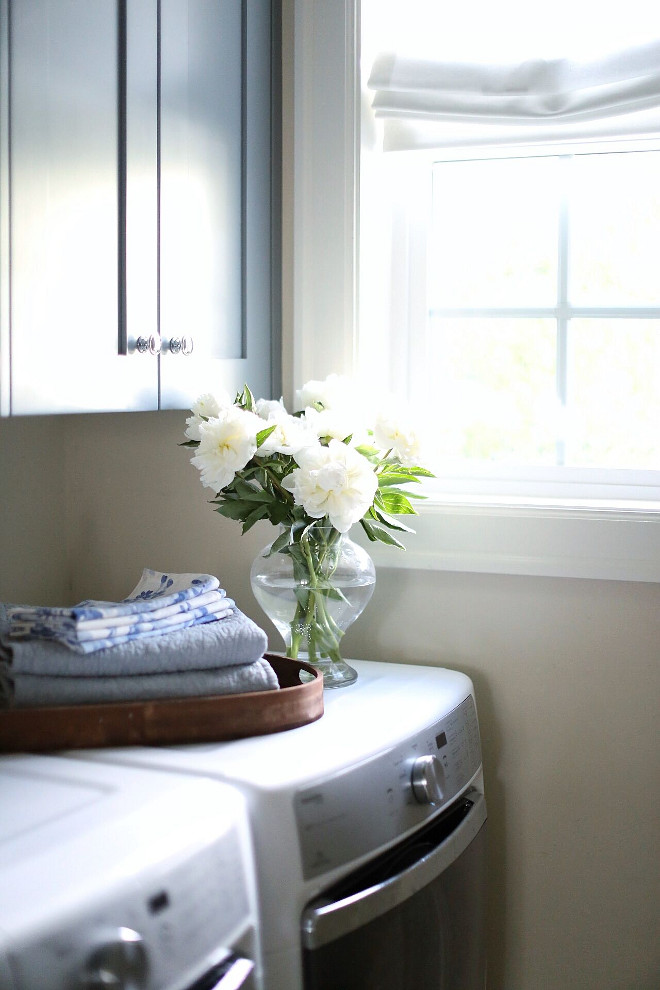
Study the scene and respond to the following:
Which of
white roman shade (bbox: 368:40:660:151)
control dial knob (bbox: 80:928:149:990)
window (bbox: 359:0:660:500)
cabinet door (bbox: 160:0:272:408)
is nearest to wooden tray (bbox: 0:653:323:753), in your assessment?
control dial knob (bbox: 80:928:149:990)

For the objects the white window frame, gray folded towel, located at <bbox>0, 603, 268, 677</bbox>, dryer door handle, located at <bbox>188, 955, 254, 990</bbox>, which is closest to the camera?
dryer door handle, located at <bbox>188, 955, 254, 990</bbox>

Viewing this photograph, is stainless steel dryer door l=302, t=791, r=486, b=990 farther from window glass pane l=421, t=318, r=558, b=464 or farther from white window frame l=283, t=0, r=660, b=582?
window glass pane l=421, t=318, r=558, b=464

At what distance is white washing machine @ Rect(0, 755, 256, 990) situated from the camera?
783mm

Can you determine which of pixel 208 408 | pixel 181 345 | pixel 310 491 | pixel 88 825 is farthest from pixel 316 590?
pixel 88 825

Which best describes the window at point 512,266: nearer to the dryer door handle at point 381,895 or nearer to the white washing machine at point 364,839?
the white washing machine at point 364,839

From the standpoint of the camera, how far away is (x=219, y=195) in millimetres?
1565

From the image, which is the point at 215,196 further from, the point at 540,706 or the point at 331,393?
the point at 540,706

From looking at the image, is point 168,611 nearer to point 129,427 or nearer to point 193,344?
point 193,344

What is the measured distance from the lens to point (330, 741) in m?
1.21

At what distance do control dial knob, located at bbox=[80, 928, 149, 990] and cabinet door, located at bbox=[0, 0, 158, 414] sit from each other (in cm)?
58

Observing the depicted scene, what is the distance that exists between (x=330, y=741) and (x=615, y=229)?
1.05 m

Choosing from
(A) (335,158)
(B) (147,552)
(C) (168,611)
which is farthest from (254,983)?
(A) (335,158)

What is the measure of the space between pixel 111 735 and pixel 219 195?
0.85 metres

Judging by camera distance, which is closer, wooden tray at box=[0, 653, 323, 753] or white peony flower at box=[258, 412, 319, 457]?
wooden tray at box=[0, 653, 323, 753]
